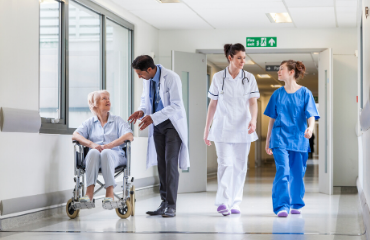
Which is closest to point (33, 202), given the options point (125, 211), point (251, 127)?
point (125, 211)

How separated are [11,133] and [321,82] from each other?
4628 millimetres

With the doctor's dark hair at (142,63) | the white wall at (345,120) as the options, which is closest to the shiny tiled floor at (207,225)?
the doctor's dark hair at (142,63)

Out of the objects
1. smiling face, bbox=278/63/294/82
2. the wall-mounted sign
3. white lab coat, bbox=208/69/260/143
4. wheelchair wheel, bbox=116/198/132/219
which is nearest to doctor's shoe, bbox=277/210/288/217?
white lab coat, bbox=208/69/260/143

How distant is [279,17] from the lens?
7320 mm

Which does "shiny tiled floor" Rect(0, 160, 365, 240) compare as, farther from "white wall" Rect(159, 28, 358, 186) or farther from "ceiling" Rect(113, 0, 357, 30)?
"ceiling" Rect(113, 0, 357, 30)

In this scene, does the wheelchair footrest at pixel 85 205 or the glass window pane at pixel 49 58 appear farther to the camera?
the glass window pane at pixel 49 58

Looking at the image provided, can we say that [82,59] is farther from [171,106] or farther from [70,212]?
[70,212]

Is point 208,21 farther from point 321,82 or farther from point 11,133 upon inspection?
point 11,133

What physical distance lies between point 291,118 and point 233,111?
1.66ft

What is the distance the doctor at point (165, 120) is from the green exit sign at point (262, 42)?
11.6ft

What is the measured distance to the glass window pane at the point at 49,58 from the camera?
16.2ft

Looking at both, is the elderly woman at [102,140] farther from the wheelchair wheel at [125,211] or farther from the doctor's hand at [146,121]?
the doctor's hand at [146,121]

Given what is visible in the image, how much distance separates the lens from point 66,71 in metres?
5.36

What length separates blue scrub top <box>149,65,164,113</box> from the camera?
Answer: 15.3 feet
